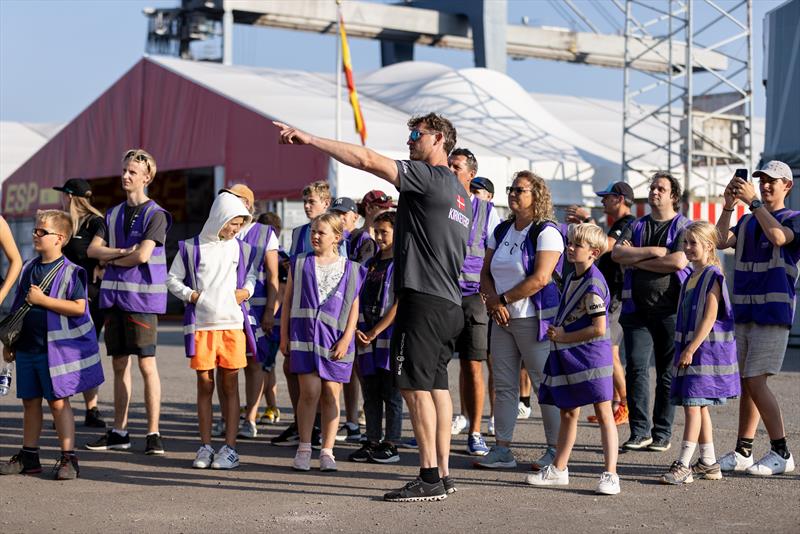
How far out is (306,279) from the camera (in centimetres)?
735

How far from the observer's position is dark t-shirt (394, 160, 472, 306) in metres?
6.08

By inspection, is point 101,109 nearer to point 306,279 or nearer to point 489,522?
point 306,279

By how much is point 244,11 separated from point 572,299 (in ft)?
108

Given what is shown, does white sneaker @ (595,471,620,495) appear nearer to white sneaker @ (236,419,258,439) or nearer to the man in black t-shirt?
the man in black t-shirt

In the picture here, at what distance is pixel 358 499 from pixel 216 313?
5.87ft

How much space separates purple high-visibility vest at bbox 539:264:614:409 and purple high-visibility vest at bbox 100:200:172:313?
2.90 metres

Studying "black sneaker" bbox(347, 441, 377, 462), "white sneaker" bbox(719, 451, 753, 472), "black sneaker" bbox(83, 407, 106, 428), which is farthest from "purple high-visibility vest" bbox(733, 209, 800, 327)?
"black sneaker" bbox(83, 407, 106, 428)

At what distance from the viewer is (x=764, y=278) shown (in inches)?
278

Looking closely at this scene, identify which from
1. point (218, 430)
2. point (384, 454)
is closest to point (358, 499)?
point (384, 454)

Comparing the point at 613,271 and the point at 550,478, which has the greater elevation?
the point at 613,271

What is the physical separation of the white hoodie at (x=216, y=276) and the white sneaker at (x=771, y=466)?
3386 millimetres

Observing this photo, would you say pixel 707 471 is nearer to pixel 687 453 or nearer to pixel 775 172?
pixel 687 453

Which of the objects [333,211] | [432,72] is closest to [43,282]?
[333,211]

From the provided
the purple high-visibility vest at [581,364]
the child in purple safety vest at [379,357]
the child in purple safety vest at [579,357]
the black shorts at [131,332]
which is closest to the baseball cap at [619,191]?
the child in purple safety vest at [379,357]
